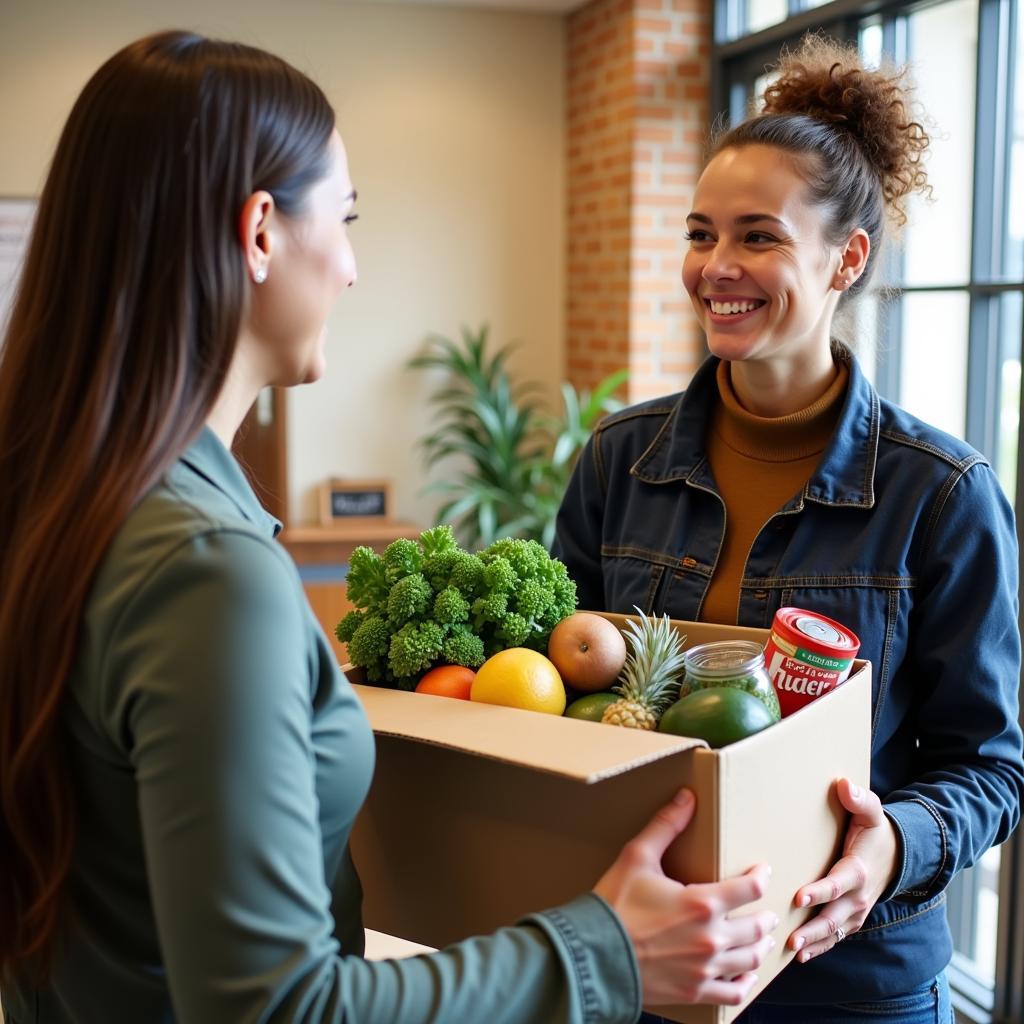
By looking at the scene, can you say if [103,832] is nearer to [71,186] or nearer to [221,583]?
[221,583]

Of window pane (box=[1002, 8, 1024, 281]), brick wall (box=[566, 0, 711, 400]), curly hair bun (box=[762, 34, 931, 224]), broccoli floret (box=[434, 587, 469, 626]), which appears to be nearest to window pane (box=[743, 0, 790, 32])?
brick wall (box=[566, 0, 711, 400])

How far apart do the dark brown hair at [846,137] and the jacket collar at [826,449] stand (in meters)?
0.20

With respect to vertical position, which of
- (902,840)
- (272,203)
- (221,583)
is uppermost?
(272,203)

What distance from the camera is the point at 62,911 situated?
923 mm

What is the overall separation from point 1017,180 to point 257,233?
2736mm

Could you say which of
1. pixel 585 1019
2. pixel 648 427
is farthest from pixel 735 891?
pixel 648 427

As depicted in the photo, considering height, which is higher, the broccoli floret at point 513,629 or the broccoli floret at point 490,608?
the broccoli floret at point 490,608

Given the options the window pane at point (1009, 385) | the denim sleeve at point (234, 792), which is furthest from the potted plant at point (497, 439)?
the denim sleeve at point (234, 792)

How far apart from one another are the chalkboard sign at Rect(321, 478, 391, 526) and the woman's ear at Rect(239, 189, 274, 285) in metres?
4.36

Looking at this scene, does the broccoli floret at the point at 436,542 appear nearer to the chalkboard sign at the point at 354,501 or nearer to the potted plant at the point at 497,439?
the potted plant at the point at 497,439

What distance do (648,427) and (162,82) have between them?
3.25ft

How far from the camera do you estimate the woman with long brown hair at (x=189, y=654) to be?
779mm

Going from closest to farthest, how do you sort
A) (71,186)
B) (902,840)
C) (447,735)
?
(71,186) → (447,735) → (902,840)

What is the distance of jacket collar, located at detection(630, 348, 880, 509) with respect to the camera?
4.97ft
